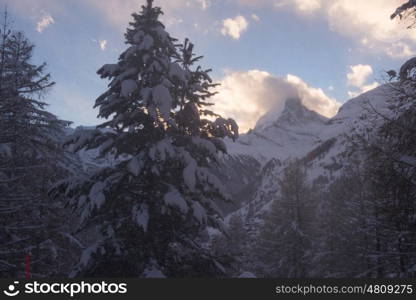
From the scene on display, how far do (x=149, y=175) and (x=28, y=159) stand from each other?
7.93 m

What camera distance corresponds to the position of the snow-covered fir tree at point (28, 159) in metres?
12.5

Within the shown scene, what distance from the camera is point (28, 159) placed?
14.6 m

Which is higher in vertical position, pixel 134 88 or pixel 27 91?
pixel 27 91

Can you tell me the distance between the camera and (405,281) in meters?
8.30

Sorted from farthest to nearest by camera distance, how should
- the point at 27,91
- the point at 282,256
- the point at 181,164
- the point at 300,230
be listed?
the point at 282,256 < the point at 300,230 < the point at 27,91 < the point at 181,164

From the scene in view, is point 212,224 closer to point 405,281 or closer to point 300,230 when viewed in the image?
point 405,281

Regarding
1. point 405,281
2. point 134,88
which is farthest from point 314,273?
point 134,88

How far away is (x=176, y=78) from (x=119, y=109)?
1.75 meters

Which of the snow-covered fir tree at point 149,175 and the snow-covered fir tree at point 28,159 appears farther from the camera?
the snow-covered fir tree at point 28,159

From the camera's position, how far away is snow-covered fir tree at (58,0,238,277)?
8.42 meters

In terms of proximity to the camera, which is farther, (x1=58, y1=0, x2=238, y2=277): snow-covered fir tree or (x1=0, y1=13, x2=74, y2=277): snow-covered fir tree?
(x1=0, y1=13, x2=74, y2=277): snow-covered fir tree

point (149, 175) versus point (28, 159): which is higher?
point (28, 159)

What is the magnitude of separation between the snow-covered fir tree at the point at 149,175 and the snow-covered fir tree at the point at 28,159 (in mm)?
4376

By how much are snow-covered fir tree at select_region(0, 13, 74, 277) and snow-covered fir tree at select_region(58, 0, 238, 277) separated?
4376 millimetres
